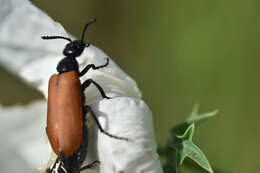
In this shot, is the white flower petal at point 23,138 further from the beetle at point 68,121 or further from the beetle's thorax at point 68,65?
the beetle at point 68,121

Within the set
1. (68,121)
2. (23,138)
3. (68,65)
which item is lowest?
(23,138)

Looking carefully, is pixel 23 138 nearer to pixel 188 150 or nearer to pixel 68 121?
pixel 68 121

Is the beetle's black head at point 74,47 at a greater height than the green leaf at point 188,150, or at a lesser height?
greater

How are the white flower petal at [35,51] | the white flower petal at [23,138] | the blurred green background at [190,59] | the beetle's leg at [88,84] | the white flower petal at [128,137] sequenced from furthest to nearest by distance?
the blurred green background at [190,59] < the white flower petal at [23,138] < the white flower petal at [35,51] < the beetle's leg at [88,84] < the white flower petal at [128,137]

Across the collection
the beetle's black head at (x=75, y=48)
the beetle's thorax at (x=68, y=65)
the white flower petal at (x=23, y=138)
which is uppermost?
the beetle's black head at (x=75, y=48)

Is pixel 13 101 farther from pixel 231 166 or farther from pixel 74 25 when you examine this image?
pixel 231 166

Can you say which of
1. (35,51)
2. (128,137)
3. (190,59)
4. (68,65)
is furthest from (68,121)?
(190,59)

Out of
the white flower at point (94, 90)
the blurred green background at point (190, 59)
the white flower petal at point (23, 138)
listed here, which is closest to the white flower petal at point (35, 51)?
the white flower at point (94, 90)

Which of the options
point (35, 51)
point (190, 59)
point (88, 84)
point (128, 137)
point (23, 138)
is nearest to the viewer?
point (128, 137)
